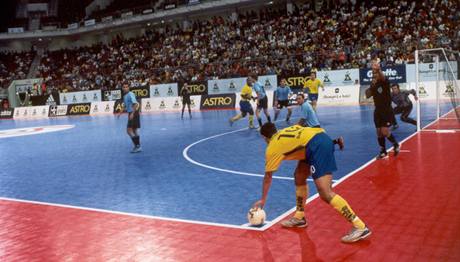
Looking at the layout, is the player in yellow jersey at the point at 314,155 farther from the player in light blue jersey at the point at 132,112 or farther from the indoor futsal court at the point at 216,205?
the player in light blue jersey at the point at 132,112

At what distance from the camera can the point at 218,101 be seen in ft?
104

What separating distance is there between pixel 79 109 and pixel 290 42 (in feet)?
60.9

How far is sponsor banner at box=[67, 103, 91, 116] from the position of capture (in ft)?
124

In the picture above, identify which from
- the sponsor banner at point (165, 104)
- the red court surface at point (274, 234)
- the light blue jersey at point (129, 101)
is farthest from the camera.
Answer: the sponsor banner at point (165, 104)

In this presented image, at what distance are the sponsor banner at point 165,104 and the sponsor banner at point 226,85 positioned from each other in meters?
2.42

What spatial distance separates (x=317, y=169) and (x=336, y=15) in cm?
3321

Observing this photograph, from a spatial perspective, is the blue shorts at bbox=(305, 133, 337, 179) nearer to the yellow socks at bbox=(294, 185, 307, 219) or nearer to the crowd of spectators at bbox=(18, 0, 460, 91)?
the yellow socks at bbox=(294, 185, 307, 219)

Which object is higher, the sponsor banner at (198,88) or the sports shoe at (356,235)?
the sponsor banner at (198,88)

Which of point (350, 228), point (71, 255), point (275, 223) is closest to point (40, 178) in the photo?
point (71, 255)

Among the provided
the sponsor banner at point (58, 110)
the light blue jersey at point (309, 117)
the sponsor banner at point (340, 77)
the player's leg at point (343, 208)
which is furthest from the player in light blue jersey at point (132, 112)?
the sponsor banner at point (58, 110)

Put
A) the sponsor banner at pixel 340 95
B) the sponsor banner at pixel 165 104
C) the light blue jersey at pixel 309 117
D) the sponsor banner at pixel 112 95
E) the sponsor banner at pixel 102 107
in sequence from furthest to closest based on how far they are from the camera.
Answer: the sponsor banner at pixel 112 95 < the sponsor banner at pixel 102 107 < the sponsor banner at pixel 165 104 < the sponsor banner at pixel 340 95 < the light blue jersey at pixel 309 117

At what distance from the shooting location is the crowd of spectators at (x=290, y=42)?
29.0 meters

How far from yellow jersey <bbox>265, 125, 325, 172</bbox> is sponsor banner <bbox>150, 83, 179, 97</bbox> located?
31310mm

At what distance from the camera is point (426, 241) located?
5.09m
